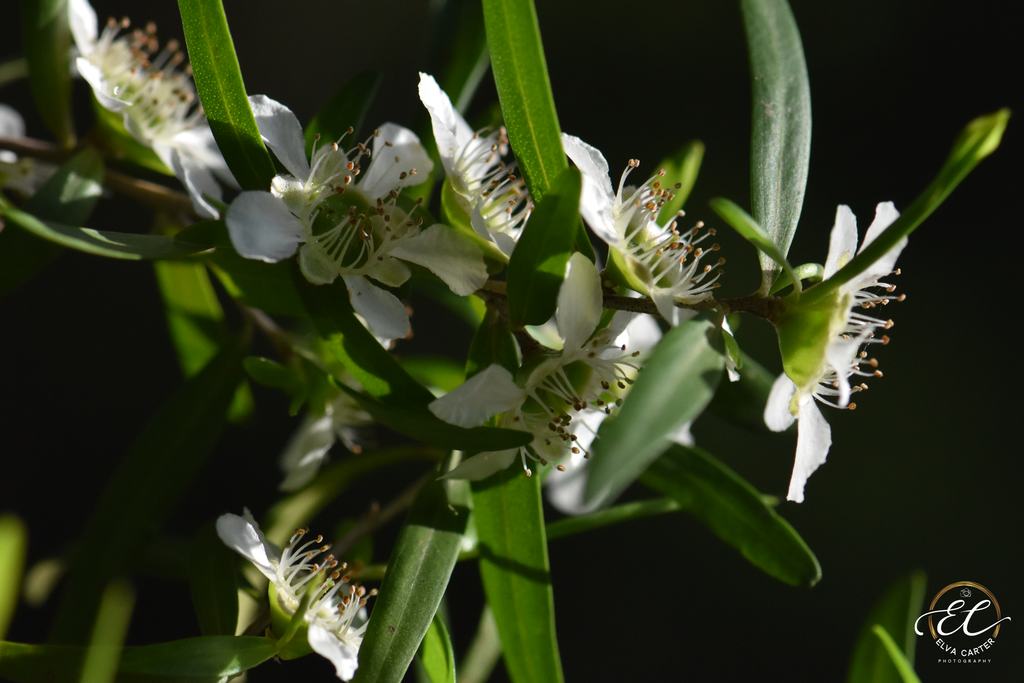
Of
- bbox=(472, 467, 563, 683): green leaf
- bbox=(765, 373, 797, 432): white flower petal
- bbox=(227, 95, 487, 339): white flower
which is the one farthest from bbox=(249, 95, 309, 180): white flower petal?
bbox=(765, 373, 797, 432): white flower petal

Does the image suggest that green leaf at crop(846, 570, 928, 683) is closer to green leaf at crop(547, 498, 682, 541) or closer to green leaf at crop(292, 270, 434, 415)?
green leaf at crop(547, 498, 682, 541)

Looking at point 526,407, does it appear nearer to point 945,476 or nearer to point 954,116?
point 945,476

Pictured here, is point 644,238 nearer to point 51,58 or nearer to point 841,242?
point 841,242

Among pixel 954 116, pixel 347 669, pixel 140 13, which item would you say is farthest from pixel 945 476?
pixel 140 13

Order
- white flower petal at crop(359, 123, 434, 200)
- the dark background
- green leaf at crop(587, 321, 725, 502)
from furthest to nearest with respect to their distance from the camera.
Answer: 1. the dark background
2. white flower petal at crop(359, 123, 434, 200)
3. green leaf at crop(587, 321, 725, 502)

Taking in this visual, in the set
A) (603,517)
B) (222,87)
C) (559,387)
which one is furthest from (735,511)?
(222,87)
